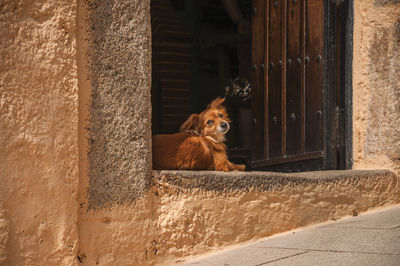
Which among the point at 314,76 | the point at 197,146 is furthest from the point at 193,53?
the point at 197,146

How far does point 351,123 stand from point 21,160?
2739 millimetres

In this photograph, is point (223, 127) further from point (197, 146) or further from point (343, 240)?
point (343, 240)

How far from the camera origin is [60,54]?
283cm

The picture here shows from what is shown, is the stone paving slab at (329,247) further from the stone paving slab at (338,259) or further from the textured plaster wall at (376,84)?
the textured plaster wall at (376,84)

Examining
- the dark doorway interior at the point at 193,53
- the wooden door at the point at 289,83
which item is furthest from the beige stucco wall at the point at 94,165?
the dark doorway interior at the point at 193,53

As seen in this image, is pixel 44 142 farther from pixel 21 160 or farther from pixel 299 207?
pixel 299 207

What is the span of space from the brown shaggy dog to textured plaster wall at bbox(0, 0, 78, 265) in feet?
2.36

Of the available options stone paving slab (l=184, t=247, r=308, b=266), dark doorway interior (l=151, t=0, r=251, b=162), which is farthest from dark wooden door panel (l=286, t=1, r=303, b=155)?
dark doorway interior (l=151, t=0, r=251, b=162)

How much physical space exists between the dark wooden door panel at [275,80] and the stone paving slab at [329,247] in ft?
3.00

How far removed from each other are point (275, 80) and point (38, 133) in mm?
2337

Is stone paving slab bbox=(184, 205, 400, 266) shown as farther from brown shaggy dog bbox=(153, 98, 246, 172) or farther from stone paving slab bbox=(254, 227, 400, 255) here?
brown shaggy dog bbox=(153, 98, 246, 172)

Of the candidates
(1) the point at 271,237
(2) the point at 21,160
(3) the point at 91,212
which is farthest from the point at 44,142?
(1) the point at 271,237

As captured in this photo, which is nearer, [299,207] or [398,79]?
[299,207]

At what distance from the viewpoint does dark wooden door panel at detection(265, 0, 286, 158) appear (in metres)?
4.51
